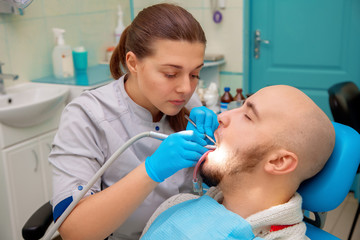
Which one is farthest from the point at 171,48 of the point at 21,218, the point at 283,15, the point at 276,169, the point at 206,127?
the point at 283,15

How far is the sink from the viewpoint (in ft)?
6.37

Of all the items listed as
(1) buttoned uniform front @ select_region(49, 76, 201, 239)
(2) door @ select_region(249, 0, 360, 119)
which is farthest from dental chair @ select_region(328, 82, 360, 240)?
(1) buttoned uniform front @ select_region(49, 76, 201, 239)

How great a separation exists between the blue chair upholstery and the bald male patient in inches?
1.0

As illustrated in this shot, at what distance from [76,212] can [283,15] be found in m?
2.47

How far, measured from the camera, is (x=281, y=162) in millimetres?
1020

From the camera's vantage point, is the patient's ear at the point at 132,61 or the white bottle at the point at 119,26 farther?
the white bottle at the point at 119,26

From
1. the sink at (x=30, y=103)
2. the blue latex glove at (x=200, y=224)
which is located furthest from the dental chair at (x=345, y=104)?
the sink at (x=30, y=103)

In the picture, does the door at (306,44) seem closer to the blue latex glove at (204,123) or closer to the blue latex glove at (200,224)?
the blue latex glove at (204,123)

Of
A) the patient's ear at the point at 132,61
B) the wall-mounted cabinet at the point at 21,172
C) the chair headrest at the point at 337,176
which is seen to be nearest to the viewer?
the chair headrest at the point at 337,176

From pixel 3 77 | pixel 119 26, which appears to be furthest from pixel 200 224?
pixel 119 26

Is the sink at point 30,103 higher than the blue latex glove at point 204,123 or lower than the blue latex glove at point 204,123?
lower

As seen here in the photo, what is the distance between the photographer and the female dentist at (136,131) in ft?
3.35

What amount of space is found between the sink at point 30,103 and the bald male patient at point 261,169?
117 centimetres

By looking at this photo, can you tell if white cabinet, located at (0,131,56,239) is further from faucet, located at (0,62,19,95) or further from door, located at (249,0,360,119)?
door, located at (249,0,360,119)
